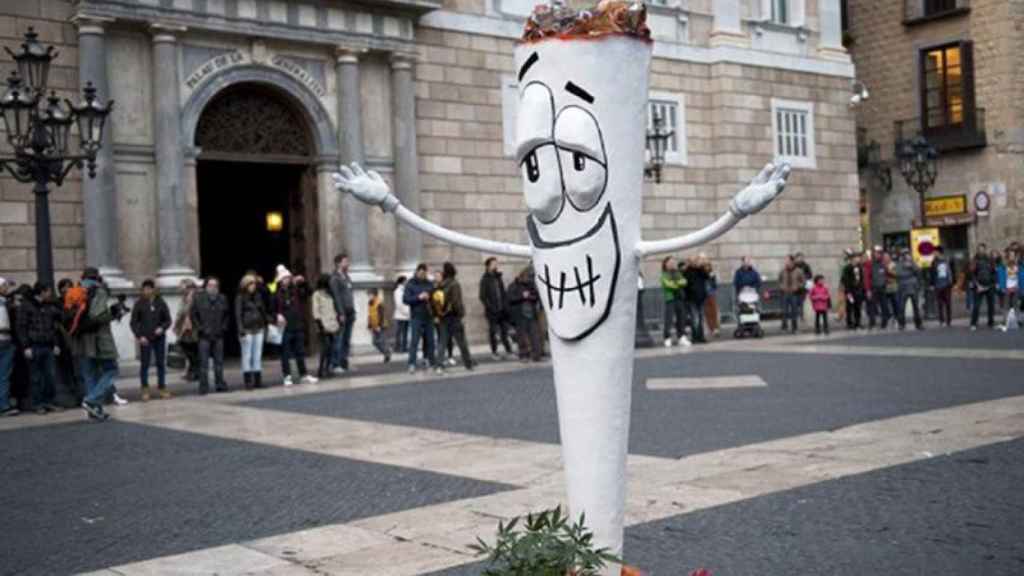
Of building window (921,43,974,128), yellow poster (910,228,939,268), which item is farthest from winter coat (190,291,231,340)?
building window (921,43,974,128)

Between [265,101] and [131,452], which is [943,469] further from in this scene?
[265,101]

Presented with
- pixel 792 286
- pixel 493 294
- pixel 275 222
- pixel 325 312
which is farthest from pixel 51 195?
pixel 792 286

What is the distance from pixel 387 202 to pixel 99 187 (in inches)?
593

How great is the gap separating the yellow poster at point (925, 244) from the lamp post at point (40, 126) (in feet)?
66.3

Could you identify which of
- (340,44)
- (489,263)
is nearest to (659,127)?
(489,263)

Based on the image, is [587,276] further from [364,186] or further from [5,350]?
[5,350]

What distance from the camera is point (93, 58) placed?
59.5 feet

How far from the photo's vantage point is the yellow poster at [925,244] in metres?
28.1

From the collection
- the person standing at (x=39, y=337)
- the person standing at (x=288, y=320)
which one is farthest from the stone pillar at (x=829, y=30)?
the person standing at (x=39, y=337)

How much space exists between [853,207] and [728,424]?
20.7m

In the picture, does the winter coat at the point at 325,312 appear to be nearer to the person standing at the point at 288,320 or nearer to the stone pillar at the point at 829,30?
the person standing at the point at 288,320

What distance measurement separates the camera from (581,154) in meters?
3.83

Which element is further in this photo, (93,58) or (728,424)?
(93,58)

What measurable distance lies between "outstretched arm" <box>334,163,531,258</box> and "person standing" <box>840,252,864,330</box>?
20992 mm
